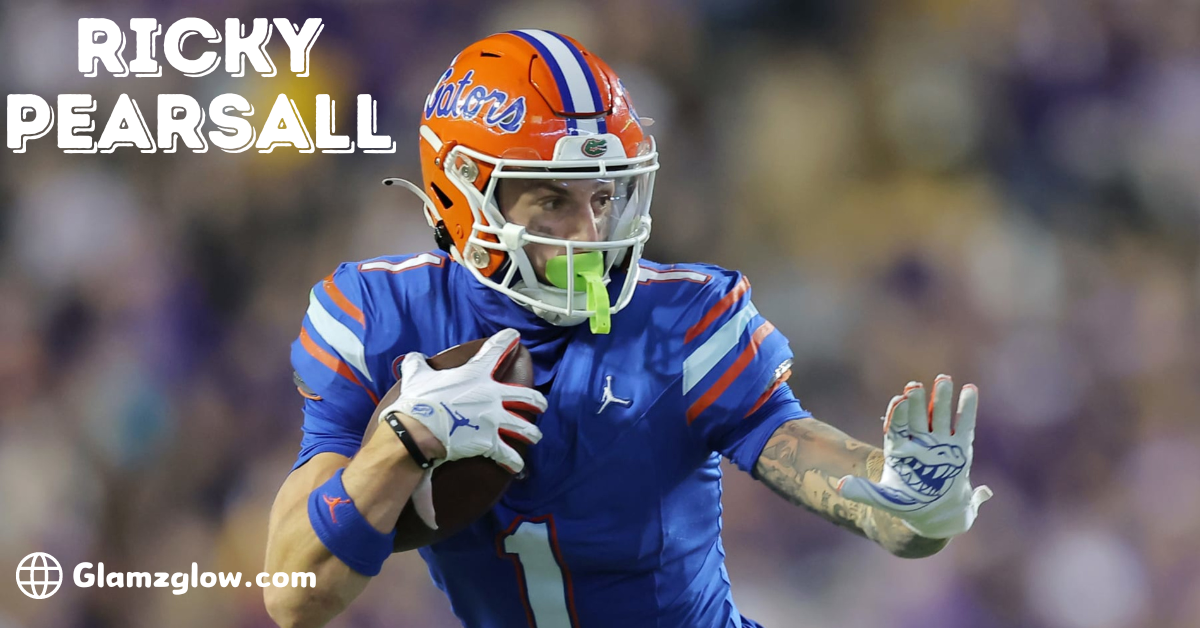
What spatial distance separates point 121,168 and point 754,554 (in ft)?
6.19

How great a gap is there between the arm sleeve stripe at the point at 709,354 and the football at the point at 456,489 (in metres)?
0.27

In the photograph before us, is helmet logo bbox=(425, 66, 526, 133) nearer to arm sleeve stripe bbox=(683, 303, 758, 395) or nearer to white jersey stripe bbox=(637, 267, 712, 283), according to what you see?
white jersey stripe bbox=(637, 267, 712, 283)

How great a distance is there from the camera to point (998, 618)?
3082 millimetres

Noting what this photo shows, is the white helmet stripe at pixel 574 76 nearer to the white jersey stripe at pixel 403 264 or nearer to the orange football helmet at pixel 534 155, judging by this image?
the orange football helmet at pixel 534 155

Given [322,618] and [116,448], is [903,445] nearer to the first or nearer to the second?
[322,618]

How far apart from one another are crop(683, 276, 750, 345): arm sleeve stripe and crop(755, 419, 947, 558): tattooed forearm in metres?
0.19

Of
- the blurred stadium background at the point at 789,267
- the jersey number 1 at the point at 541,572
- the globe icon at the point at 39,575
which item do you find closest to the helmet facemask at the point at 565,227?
the jersey number 1 at the point at 541,572

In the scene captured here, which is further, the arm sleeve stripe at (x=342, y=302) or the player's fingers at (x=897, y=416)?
the arm sleeve stripe at (x=342, y=302)

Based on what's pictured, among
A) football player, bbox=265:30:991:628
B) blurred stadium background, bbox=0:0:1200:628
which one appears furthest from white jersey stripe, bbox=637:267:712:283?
blurred stadium background, bbox=0:0:1200:628

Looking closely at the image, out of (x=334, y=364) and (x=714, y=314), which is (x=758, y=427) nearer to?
(x=714, y=314)

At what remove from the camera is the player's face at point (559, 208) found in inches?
70.5

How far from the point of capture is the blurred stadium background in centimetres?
305

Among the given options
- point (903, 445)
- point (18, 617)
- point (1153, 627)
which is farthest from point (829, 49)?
point (18, 617)

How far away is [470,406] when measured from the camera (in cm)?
158
